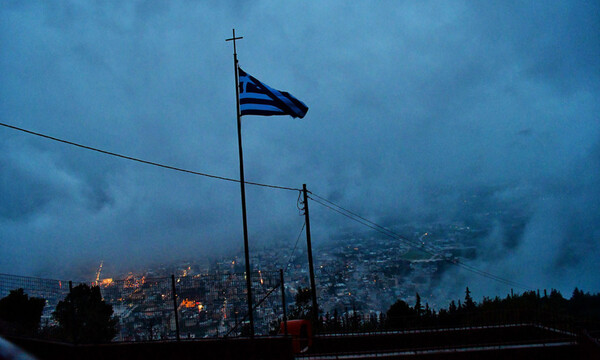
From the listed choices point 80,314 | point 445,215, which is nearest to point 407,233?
point 445,215

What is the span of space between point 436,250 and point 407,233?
948 cm

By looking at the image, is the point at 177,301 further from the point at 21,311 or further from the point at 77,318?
the point at 21,311

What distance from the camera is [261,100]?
9695 mm

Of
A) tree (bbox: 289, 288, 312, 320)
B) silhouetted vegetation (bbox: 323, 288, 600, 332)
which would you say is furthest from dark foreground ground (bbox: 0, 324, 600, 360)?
tree (bbox: 289, 288, 312, 320)

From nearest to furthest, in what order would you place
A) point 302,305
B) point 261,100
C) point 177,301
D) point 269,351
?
point 269,351 → point 177,301 → point 261,100 → point 302,305

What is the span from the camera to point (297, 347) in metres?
9.98

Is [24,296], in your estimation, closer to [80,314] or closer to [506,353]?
[80,314]

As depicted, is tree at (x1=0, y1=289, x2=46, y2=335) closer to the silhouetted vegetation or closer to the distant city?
A: the distant city

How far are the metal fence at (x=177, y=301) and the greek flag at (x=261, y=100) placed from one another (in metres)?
4.21

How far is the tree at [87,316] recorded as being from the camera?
9336mm

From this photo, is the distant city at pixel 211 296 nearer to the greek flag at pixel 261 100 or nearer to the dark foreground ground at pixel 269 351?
the dark foreground ground at pixel 269 351

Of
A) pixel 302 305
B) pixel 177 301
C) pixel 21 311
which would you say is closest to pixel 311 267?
pixel 302 305

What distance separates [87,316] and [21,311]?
6.92ft

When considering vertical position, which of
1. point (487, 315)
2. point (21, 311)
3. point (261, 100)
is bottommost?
point (487, 315)
